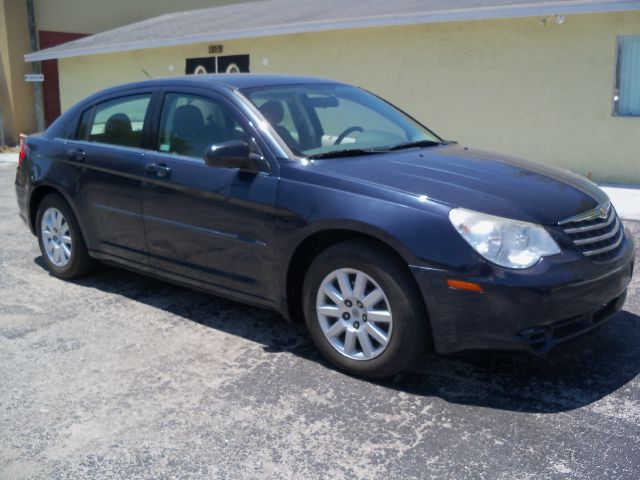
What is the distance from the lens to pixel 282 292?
171 inches

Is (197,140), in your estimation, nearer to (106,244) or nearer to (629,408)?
(106,244)

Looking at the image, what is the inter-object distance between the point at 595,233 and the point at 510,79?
27.6ft

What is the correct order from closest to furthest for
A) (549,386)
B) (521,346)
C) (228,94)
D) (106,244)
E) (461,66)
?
(521,346) < (549,386) < (228,94) < (106,244) < (461,66)

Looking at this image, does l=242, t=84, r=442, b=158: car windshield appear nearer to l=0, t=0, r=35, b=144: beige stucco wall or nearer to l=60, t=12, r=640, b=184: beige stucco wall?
l=60, t=12, r=640, b=184: beige stucco wall

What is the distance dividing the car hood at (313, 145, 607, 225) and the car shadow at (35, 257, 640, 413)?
0.74 metres

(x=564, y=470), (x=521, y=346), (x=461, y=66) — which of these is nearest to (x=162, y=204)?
(x=521, y=346)

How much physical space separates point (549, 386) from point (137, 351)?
2.45m

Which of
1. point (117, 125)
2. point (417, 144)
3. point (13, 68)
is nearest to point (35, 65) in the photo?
point (13, 68)

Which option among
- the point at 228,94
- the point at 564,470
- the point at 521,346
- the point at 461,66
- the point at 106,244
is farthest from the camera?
the point at 461,66

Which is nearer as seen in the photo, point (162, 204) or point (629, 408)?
point (629, 408)

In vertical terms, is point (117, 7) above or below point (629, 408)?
above

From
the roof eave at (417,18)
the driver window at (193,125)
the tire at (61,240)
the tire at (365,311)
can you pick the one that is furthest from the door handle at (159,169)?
the roof eave at (417,18)

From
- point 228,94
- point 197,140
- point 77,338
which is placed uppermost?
point 228,94

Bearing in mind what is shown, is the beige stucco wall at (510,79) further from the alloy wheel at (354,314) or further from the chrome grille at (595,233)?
the alloy wheel at (354,314)
